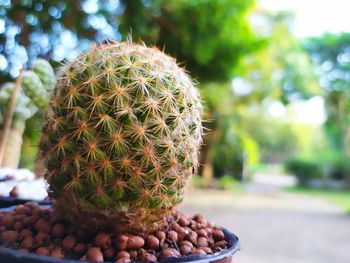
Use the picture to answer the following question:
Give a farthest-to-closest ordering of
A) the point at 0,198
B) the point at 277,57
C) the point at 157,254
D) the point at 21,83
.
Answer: the point at 277,57
the point at 21,83
the point at 0,198
the point at 157,254

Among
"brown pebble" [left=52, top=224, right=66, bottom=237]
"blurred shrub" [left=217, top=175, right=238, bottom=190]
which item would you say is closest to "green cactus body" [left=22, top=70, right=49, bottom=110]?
"brown pebble" [left=52, top=224, right=66, bottom=237]

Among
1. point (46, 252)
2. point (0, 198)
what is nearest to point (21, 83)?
point (0, 198)

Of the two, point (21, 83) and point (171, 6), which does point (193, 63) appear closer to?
point (171, 6)

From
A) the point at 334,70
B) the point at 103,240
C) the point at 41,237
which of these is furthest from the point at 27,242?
the point at 334,70

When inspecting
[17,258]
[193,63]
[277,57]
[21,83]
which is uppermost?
[277,57]

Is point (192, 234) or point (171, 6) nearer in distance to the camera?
point (192, 234)

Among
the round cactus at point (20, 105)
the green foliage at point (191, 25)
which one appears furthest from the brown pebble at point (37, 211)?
the green foliage at point (191, 25)

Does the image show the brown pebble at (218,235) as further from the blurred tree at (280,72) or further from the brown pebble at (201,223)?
the blurred tree at (280,72)

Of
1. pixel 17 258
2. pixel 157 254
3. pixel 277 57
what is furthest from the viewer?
pixel 277 57
